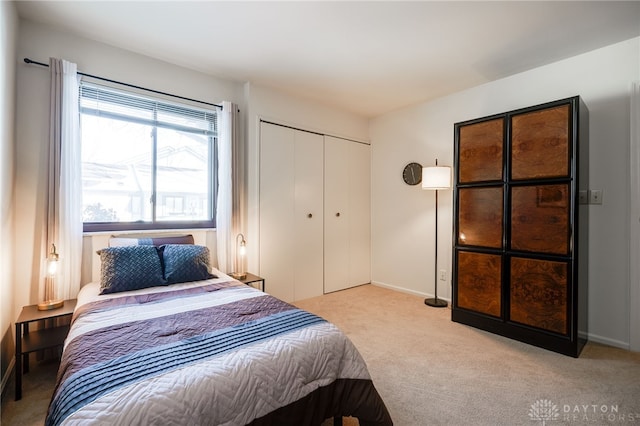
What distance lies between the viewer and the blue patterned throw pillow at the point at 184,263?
7.89 ft

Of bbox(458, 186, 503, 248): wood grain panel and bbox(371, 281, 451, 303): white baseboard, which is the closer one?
bbox(458, 186, 503, 248): wood grain panel

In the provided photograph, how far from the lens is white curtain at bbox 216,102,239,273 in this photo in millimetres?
3141

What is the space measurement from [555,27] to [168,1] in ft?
9.63

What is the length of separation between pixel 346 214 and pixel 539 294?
245 cm

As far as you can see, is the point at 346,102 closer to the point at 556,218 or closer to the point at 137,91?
the point at 137,91

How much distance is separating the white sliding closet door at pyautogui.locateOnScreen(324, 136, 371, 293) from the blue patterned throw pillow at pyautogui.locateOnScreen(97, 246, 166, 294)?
2225 millimetres

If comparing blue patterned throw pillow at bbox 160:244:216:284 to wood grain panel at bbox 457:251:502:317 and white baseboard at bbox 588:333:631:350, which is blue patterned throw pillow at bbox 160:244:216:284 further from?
white baseboard at bbox 588:333:631:350

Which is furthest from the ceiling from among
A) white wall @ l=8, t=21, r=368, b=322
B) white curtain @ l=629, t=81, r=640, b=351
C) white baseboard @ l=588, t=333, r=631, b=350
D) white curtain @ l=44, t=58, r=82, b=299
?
white baseboard @ l=588, t=333, r=631, b=350

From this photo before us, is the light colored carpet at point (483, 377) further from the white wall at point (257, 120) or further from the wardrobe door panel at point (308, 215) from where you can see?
the white wall at point (257, 120)

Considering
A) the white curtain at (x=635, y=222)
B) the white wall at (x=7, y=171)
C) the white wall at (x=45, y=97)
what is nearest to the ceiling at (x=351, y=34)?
the white wall at (x=45, y=97)

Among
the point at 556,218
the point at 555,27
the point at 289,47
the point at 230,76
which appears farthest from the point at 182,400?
the point at 555,27

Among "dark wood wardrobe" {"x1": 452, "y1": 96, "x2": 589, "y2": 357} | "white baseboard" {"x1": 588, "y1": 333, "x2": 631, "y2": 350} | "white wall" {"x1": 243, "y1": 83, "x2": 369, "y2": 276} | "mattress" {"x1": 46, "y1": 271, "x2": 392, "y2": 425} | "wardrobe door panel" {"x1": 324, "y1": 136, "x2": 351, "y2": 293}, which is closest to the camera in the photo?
"mattress" {"x1": 46, "y1": 271, "x2": 392, "y2": 425}

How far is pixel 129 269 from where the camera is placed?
2234mm

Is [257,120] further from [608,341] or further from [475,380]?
[608,341]
